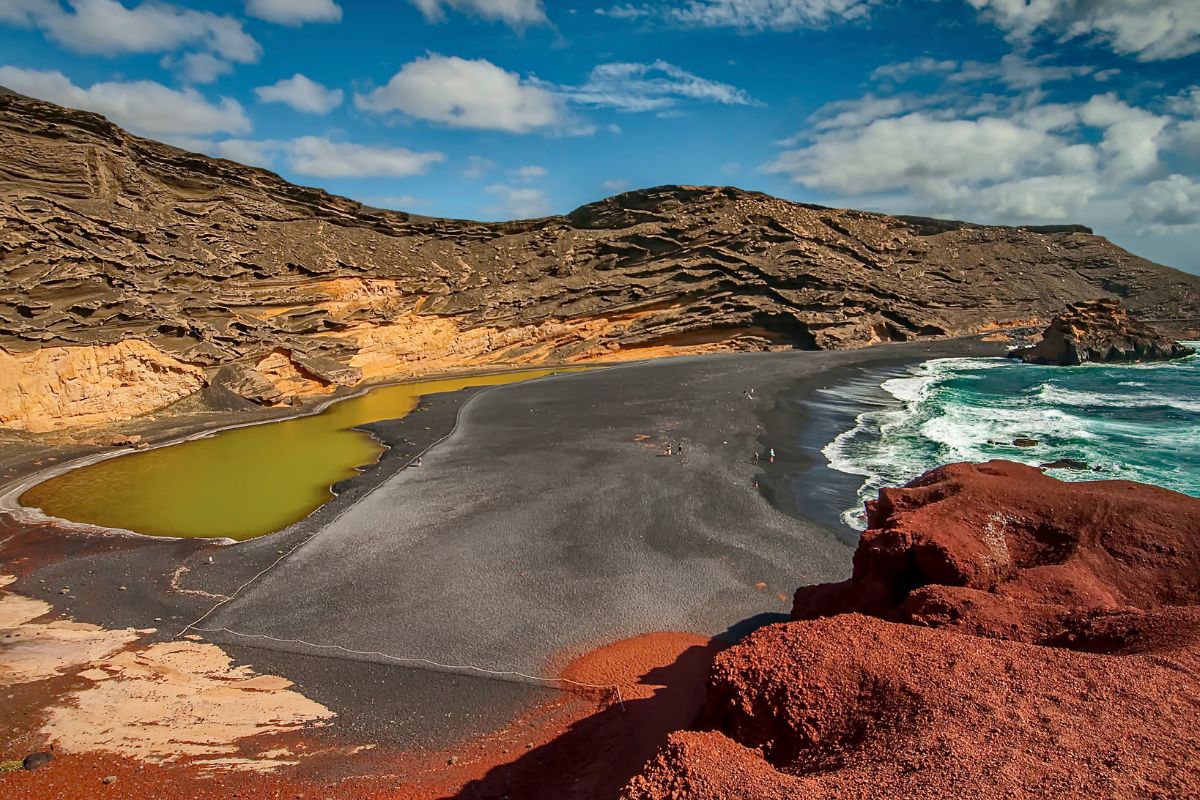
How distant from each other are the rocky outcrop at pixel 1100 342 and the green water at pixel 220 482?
139 feet

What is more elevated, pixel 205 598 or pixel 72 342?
pixel 72 342

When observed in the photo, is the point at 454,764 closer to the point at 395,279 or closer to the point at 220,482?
the point at 220,482

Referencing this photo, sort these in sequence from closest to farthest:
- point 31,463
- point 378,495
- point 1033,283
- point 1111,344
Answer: point 378,495 → point 31,463 → point 1111,344 → point 1033,283

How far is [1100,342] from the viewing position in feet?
131

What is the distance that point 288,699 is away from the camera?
29.8 feet

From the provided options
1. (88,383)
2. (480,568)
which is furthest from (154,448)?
(480,568)

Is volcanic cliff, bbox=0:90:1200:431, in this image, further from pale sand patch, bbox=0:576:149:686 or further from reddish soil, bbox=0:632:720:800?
reddish soil, bbox=0:632:720:800

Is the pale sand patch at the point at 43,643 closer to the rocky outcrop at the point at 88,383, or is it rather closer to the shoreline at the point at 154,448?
the shoreline at the point at 154,448

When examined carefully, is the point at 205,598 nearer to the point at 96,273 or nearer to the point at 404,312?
the point at 96,273

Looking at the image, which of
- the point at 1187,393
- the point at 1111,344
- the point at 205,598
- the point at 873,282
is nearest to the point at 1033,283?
the point at 873,282

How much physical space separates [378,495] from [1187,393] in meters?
35.3

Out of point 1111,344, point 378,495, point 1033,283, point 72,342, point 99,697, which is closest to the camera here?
point 99,697

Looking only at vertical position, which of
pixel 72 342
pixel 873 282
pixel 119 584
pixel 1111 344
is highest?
pixel 873 282

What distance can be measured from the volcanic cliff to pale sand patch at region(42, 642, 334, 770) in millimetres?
19541
